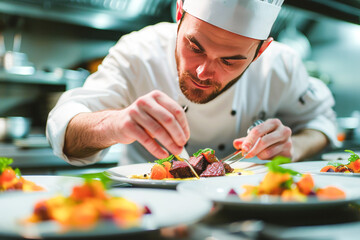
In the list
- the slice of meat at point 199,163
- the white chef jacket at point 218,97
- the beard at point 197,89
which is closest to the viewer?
the slice of meat at point 199,163

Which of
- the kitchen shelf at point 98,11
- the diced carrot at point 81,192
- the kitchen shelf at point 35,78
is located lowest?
the kitchen shelf at point 35,78

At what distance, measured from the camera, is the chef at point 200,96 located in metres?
1.06

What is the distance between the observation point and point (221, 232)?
55 centimetres

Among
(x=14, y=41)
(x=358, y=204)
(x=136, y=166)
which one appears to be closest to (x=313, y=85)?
(x=136, y=166)

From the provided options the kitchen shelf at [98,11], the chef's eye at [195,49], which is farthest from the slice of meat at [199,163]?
the kitchen shelf at [98,11]

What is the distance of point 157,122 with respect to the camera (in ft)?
3.19

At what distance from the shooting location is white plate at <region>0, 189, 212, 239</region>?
44cm

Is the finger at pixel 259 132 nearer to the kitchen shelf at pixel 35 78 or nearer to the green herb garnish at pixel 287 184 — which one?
the green herb garnish at pixel 287 184

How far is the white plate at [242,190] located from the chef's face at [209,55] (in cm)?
63

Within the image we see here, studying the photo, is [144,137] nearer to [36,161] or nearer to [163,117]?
[163,117]

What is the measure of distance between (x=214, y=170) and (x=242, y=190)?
330 mm

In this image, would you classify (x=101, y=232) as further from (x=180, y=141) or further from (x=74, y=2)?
(x=74, y=2)

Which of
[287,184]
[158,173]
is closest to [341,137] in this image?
[158,173]

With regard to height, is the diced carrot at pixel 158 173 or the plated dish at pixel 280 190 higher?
the plated dish at pixel 280 190
